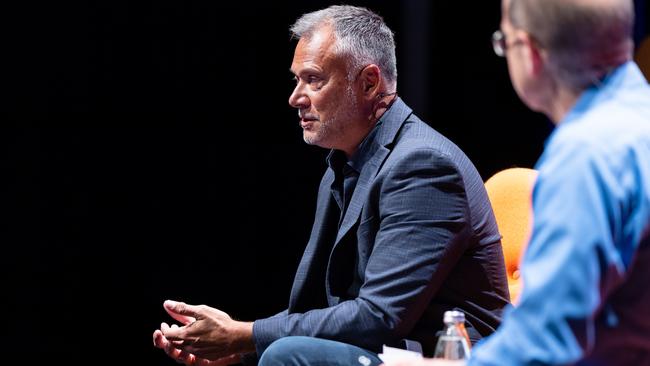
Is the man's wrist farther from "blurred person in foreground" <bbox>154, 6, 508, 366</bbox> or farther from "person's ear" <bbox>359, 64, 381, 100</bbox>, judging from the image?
"person's ear" <bbox>359, 64, 381, 100</bbox>

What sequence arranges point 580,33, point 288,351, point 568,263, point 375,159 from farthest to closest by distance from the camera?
point 375,159 < point 288,351 < point 580,33 < point 568,263

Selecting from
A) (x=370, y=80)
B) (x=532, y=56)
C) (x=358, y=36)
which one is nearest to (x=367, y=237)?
(x=370, y=80)

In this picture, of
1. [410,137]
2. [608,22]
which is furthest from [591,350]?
[410,137]

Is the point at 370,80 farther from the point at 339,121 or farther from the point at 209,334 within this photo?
the point at 209,334

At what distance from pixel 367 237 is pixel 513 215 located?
503mm

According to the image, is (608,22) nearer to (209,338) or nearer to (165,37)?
(209,338)

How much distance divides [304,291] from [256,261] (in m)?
1.49

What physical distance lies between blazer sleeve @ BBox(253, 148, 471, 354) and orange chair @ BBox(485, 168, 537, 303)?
0.38 m

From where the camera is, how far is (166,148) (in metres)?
3.76

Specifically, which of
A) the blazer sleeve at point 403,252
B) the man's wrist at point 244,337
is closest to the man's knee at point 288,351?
the blazer sleeve at point 403,252

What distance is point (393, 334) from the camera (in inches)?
83.7

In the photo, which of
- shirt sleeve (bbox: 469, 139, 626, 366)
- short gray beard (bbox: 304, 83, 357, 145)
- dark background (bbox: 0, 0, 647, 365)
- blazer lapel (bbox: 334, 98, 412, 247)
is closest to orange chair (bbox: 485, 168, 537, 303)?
blazer lapel (bbox: 334, 98, 412, 247)

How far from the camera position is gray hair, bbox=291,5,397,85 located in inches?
100

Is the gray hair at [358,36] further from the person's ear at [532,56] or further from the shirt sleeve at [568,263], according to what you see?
the shirt sleeve at [568,263]
